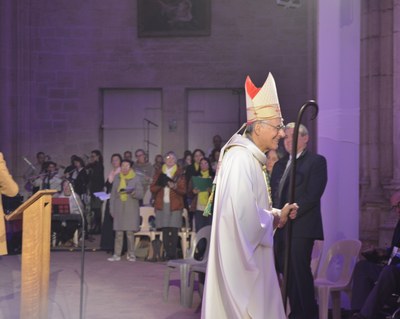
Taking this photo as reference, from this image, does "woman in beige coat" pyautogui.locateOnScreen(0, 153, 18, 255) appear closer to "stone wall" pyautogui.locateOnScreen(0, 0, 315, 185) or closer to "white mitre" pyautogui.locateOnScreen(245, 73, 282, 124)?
"white mitre" pyautogui.locateOnScreen(245, 73, 282, 124)

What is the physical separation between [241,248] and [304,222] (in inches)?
97.9

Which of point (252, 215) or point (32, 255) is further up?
point (252, 215)

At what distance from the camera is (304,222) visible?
710 cm

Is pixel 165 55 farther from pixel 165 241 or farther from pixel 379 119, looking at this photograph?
pixel 379 119

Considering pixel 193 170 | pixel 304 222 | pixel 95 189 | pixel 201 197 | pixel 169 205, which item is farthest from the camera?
pixel 95 189

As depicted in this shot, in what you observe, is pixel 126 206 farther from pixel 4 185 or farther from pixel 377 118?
pixel 4 185

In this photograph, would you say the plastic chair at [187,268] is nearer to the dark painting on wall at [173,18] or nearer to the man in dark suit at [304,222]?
the man in dark suit at [304,222]

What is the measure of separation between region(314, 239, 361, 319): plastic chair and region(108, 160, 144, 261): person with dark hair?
546cm

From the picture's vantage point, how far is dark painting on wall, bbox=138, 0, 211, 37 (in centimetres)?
1952

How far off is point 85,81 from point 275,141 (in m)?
15.1

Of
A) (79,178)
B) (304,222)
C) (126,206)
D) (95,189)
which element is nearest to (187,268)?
(304,222)

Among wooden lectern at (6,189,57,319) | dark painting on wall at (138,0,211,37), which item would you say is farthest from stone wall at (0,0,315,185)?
wooden lectern at (6,189,57,319)

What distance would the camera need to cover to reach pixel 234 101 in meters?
19.8

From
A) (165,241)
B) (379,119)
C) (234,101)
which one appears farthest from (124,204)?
(234,101)
